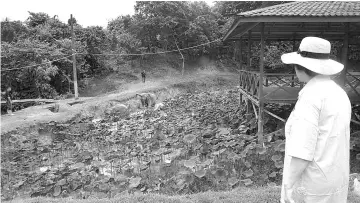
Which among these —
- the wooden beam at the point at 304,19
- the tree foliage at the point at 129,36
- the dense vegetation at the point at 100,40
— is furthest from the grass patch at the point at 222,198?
the tree foliage at the point at 129,36

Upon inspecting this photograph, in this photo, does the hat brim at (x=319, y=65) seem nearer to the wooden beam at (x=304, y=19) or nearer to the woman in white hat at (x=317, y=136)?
the woman in white hat at (x=317, y=136)

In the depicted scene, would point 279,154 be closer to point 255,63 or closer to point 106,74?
point 255,63

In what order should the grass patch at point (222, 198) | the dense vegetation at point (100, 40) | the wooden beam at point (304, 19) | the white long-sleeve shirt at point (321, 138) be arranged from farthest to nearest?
the dense vegetation at point (100, 40) → the wooden beam at point (304, 19) → the grass patch at point (222, 198) → the white long-sleeve shirt at point (321, 138)

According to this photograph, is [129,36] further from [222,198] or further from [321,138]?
[321,138]

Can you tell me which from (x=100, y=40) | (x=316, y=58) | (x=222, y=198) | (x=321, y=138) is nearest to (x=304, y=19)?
(x=222, y=198)

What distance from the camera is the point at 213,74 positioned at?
28.4 meters

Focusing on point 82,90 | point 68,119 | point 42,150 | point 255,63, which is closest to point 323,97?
point 42,150

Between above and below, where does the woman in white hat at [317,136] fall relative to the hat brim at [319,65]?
below

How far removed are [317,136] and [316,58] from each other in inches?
20.8

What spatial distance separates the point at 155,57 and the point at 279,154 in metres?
23.4

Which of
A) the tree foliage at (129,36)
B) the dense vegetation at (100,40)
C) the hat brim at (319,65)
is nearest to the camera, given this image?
the hat brim at (319,65)

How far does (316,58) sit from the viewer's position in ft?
6.41

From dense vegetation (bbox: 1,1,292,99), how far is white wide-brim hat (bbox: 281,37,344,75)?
19171 millimetres

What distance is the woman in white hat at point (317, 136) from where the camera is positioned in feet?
5.91
